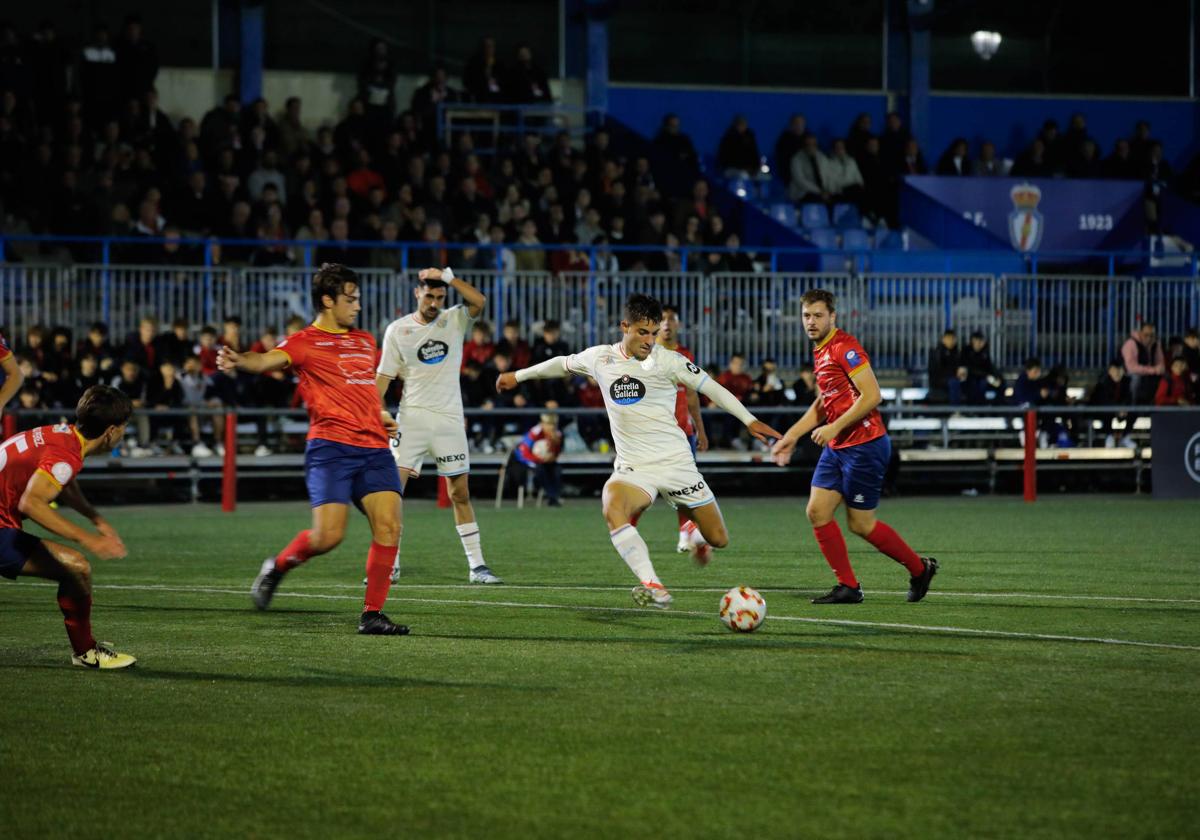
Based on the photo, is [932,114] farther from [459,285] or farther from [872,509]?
[872,509]

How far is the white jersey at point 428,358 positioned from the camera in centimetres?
1245

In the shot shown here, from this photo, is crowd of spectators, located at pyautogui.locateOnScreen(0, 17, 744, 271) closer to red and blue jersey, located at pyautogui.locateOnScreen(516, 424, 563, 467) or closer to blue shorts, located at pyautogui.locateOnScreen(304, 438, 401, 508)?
red and blue jersey, located at pyautogui.locateOnScreen(516, 424, 563, 467)

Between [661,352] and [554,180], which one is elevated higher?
[554,180]

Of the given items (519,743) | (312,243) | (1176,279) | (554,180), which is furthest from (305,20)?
(519,743)

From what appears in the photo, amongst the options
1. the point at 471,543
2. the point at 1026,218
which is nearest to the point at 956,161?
the point at 1026,218

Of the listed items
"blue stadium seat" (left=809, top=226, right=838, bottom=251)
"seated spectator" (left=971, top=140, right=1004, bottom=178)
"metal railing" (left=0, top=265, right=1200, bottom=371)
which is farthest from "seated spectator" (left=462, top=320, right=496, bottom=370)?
"seated spectator" (left=971, top=140, right=1004, bottom=178)

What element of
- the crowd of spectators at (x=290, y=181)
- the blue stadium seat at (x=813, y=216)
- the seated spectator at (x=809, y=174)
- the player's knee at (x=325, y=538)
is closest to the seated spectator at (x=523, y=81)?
the crowd of spectators at (x=290, y=181)

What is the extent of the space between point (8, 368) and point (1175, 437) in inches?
632

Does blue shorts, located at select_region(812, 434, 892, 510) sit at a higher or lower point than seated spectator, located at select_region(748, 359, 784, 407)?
lower

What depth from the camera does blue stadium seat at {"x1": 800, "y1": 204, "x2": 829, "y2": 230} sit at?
97.0ft

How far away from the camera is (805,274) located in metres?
24.7

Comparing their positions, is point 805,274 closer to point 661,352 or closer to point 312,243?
point 312,243

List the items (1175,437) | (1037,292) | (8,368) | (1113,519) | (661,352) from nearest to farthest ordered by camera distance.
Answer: (661,352) → (8,368) → (1113,519) → (1175,437) → (1037,292)

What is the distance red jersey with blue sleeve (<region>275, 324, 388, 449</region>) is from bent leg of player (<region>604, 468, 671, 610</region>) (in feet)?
5.24
